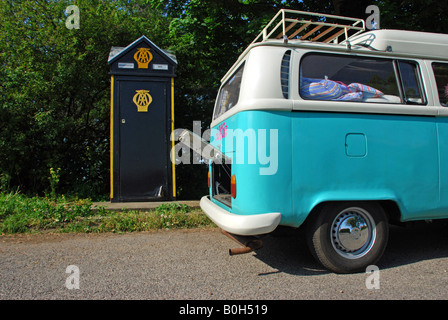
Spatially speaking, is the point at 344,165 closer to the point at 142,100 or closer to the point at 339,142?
the point at 339,142

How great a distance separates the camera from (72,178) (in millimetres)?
6734

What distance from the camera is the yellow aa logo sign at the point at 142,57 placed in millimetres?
5770

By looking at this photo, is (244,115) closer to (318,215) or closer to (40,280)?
(318,215)

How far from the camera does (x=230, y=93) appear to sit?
153 inches

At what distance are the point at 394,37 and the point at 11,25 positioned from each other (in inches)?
276

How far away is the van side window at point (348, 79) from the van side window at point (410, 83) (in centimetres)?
9

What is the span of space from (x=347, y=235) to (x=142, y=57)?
4.54m

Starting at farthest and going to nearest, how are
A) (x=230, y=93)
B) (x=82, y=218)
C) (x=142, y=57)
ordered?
(x=142, y=57) → (x=82, y=218) → (x=230, y=93)

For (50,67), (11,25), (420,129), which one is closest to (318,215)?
(420,129)

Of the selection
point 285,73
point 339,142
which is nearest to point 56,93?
point 285,73

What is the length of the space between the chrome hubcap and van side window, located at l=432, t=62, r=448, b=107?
58.8 inches
